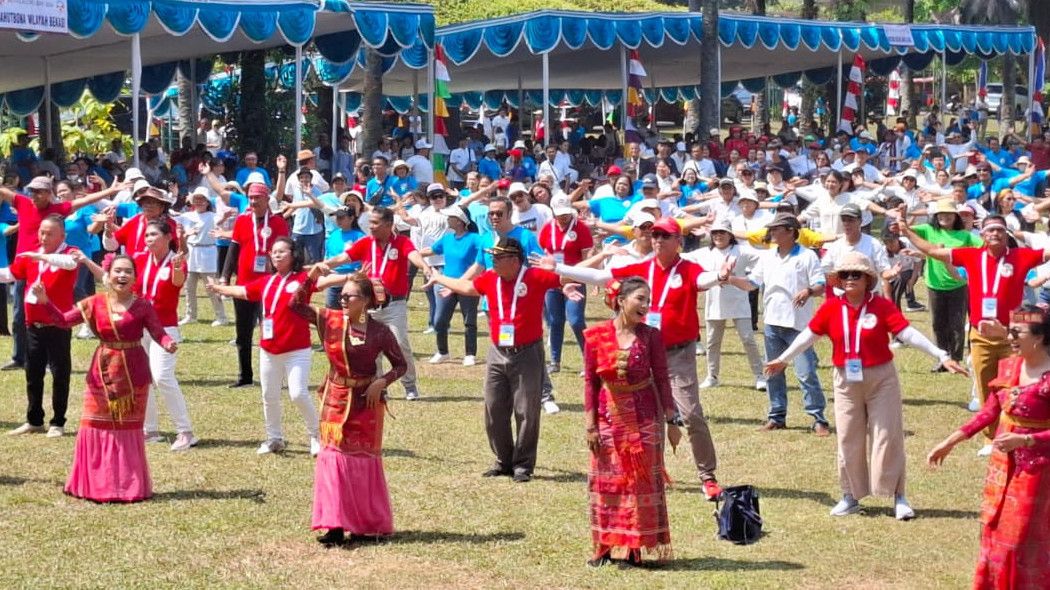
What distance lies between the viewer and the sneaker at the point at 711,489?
10172mm

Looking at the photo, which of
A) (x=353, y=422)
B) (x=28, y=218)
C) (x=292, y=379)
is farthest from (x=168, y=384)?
(x=28, y=218)

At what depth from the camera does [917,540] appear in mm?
9266

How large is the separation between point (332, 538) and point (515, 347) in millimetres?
2205

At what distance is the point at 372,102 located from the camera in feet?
96.9

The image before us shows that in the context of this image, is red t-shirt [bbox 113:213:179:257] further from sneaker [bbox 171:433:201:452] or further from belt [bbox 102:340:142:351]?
belt [bbox 102:340:142:351]

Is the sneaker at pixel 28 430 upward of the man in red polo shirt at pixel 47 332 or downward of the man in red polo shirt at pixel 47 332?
downward

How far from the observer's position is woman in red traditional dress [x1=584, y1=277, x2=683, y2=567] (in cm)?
842

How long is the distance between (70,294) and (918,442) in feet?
21.7

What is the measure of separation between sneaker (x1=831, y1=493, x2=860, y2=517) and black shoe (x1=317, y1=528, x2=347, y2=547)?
120 inches

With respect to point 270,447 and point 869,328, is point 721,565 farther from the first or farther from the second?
point 270,447

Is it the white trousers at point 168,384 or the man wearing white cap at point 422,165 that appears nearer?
the white trousers at point 168,384

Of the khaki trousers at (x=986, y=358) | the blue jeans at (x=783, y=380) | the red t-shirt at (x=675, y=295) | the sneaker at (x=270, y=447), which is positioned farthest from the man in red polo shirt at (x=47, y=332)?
the khaki trousers at (x=986, y=358)

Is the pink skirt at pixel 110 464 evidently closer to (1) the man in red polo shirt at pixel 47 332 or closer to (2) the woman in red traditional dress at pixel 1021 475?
(1) the man in red polo shirt at pixel 47 332

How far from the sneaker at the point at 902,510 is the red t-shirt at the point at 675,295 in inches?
65.1
